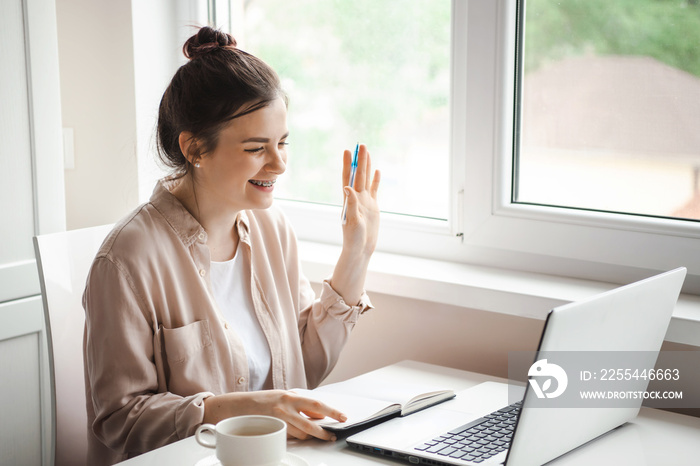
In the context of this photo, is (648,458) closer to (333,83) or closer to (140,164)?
(333,83)

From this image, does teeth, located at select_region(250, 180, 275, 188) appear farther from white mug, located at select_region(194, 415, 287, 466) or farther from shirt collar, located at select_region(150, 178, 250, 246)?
white mug, located at select_region(194, 415, 287, 466)

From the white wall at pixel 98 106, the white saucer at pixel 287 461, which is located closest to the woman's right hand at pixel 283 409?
the white saucer at pixel 287 461

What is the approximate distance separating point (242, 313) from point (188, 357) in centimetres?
17

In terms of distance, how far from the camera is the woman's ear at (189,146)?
148cm

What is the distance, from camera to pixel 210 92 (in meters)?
1.45

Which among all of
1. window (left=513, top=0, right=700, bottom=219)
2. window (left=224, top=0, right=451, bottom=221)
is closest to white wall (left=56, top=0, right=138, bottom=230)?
window (left=224, top=0, right=451, bottom=221)

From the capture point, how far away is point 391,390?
4.56 ft

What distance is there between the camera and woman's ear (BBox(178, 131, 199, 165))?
4.84 ft

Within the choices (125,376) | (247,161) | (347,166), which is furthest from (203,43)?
(125,376)

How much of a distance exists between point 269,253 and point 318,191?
0.56 metres

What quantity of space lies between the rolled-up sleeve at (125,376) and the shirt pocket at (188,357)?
30 millimetres

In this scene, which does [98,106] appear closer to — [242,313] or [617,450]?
[242,313]

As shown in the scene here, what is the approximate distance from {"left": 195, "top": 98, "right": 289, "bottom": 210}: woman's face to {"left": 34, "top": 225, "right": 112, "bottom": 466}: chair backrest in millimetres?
276

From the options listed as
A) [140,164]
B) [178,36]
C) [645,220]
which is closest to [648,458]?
[645,220]
